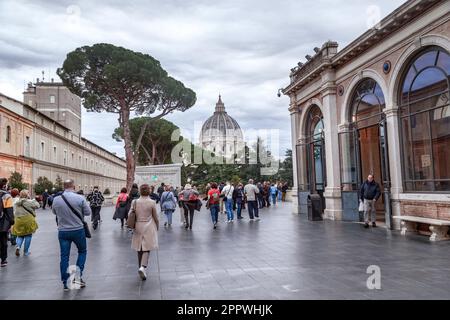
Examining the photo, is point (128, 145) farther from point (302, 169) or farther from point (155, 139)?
point (302, 169)

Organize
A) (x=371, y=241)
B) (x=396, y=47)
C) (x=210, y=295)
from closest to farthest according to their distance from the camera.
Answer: (x=210, y=295) → (x=371, y=241) → (x=396, y=47)

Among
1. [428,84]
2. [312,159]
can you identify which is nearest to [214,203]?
[312,159]

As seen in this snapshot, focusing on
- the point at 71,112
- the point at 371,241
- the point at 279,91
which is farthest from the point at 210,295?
the point at 71,112

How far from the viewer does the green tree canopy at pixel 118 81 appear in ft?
109

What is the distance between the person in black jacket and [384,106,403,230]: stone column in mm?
495

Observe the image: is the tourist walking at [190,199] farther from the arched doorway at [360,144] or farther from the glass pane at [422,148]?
the glass pane at [422,148]

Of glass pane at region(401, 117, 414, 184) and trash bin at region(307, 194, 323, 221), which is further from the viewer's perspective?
trash bin at region(307, 194, 323, 221)

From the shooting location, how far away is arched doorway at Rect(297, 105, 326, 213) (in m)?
17.7

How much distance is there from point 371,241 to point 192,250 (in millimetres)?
4490

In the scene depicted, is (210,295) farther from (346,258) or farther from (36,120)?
(36,120)

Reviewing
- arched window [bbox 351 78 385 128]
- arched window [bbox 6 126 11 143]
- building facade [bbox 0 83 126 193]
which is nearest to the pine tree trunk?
building facade [bbox 0 83 126 193]

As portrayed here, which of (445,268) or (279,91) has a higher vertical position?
(279,91)

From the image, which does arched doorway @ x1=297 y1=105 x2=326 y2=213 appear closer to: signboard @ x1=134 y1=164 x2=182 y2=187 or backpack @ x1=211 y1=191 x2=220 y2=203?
backpack @ x1=211 y1=191 x2=220 y2=203
